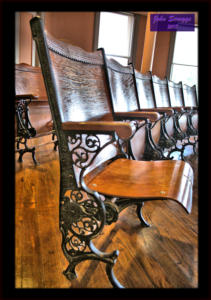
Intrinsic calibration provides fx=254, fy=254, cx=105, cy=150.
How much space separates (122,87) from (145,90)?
768 millimetres

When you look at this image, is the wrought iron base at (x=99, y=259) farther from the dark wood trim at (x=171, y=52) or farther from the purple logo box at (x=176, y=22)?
the dark wood trim at (x=171, y=52)

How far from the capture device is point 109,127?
773mm

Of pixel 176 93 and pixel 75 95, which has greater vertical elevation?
pixel 176 93

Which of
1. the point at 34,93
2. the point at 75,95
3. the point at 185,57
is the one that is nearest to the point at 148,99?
the point at 34,93

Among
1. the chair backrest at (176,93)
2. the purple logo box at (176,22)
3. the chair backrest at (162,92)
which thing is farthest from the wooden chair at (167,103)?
the purple logo box at (176,22)

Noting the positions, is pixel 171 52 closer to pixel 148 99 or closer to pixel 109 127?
pixel 148 99

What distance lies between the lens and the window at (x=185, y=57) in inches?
261

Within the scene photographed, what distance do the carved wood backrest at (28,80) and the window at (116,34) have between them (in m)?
3.29

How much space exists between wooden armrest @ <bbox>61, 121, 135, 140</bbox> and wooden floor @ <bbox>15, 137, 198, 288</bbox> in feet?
1.77

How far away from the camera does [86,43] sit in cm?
580

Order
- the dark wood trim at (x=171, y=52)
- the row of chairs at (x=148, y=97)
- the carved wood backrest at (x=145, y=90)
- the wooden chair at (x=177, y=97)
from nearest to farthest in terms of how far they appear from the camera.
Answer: the row of chairs at (x=148, y=97), the carved wood backrest at (x=145, y=90), the wooden chair at (x=177, y=97), the dark wood trim at (x=171, y=52)
